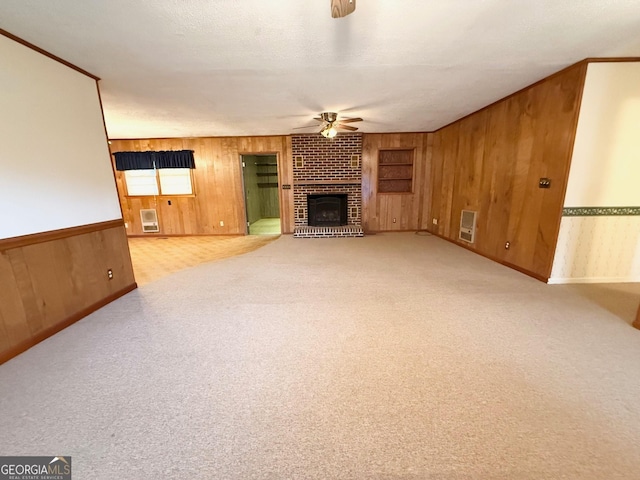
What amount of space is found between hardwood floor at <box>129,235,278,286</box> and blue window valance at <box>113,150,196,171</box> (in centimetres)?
173

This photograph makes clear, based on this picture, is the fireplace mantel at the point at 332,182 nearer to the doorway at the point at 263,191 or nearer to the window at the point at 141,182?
the doorway at the point at 263,191

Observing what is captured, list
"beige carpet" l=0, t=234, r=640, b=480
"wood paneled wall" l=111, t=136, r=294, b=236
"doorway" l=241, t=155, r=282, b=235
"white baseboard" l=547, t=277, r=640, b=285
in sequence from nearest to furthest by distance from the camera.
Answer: "beige carpet" l=0, t=234, r=640, b=480, "white baseboard" l=547, t=277, r=640, b=285, "wood paneled wall" l=111, t=136, r=294, b=236, "doorway" l=241, t=155, r=282, b=235

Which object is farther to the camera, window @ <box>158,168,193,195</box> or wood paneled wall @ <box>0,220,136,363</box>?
window @ <box>158,168,193,195</box>

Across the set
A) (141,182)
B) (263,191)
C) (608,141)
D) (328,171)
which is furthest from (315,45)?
(263,191)

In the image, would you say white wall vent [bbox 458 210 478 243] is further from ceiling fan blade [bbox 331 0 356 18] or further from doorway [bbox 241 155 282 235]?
doorway [bbox 241 155 282 235]

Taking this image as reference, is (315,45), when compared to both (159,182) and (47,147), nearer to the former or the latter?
(47,147)

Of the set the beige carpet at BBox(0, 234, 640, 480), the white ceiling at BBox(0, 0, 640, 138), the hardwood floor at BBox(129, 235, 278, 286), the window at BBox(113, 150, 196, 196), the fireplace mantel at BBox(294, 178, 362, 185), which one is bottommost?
the beige carpet at BBox(0, 234, 640, 480)

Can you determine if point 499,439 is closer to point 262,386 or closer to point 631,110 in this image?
point 262,386

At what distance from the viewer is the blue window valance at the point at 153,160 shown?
19.3ft

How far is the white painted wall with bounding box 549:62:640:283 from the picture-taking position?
8.50 ft

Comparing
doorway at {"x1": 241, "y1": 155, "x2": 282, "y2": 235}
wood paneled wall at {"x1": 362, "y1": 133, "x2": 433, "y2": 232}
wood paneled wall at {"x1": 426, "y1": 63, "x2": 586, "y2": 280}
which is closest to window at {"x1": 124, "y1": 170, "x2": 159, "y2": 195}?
doorway at {"x1": 241, "y1": 155, "x2": 282, "y2": 235}

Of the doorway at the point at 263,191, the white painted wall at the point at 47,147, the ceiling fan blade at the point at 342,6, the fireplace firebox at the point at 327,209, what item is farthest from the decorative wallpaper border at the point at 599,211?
the doorway at the point at 263,191

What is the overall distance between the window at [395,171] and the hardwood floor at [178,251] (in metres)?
3.13

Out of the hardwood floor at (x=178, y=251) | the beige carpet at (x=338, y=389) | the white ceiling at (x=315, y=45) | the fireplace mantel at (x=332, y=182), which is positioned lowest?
the beige carpet at (x=338, y=389)
